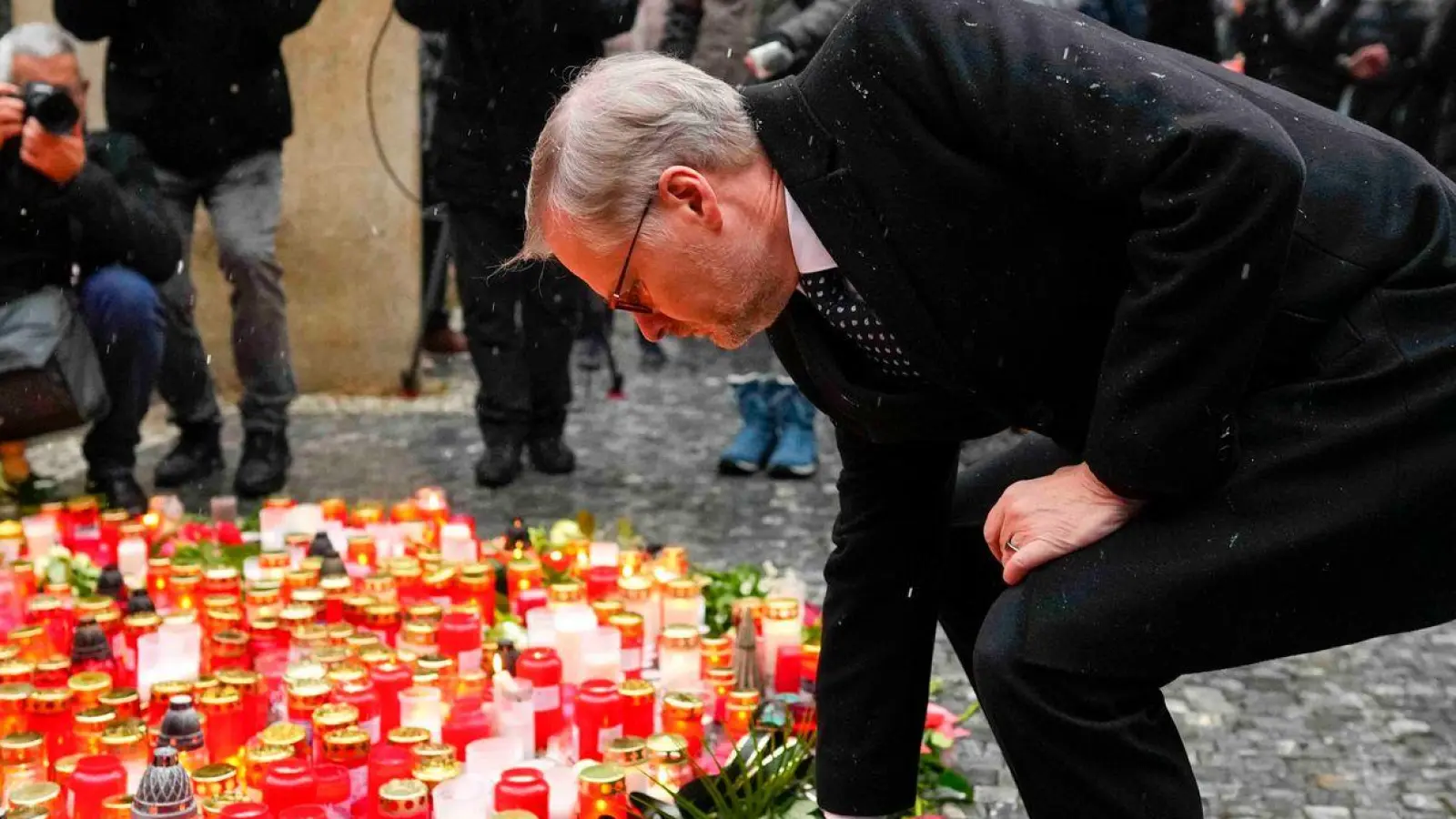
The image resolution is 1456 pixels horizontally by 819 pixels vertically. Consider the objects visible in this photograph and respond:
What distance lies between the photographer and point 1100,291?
6.37 ft

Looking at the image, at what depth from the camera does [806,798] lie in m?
2.77

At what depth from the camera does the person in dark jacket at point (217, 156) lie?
543 cm

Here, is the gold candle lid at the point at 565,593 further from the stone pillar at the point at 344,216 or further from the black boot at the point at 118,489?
the stone pillar at the point at 344,216

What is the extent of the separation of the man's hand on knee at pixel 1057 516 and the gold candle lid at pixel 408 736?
3.82ft

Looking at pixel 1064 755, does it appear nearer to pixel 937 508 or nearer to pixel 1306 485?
pixel 1306 485

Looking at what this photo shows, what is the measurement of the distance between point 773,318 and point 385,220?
5.57 metres

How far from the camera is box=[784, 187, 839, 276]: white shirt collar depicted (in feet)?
6.39

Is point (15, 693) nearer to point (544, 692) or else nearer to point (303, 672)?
point (303, 672)

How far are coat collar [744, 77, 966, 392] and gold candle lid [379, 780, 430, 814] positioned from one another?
3.63 ft

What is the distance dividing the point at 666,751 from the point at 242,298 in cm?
336

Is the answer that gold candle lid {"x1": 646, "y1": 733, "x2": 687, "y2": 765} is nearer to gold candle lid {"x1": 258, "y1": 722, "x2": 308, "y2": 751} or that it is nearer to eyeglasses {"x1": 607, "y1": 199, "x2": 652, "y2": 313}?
gold candle lid {"x1": 258, "y1": 722, "x2": 308, "y2": 751}

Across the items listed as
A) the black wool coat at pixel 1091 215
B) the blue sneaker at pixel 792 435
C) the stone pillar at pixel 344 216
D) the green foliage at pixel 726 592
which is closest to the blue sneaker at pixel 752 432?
the blue sneaker at pixel 792 435

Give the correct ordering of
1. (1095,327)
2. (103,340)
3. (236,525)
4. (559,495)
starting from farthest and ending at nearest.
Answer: (559,495) < (103,340) < (236,525) < (1095,327)

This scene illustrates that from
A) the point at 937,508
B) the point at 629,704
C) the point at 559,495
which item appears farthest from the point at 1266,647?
the point at 559,495
